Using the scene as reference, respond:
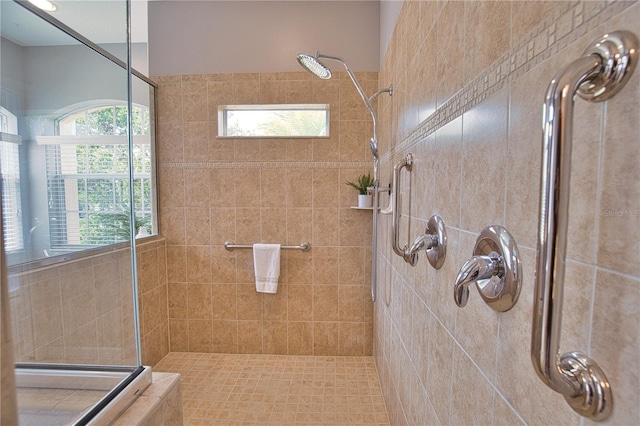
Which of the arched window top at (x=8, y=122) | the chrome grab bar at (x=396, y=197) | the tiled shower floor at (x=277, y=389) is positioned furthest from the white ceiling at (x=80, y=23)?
the tiled shower floor at (x=277, y=389)

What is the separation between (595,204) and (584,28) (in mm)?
255

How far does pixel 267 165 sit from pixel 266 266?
0.81 m

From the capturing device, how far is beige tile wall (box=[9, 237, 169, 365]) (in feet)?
3.38

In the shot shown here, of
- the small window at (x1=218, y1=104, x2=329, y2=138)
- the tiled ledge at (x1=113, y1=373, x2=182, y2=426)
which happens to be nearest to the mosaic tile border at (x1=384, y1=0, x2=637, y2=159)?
the tiled ledge at (x1=113, y1=373, x2=182, y2=426)

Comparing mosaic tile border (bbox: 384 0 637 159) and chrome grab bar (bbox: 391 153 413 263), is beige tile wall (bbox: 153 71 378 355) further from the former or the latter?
mosaic tile border (bbox: 384 0 637 159)

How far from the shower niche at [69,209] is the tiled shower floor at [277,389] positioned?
0.88 meters

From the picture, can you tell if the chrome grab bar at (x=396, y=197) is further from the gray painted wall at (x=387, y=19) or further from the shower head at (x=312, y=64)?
the gray painted wall at (x=387, y=19)

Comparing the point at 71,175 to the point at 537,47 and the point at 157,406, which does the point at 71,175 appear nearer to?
the point at 157,406

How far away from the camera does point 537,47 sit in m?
0.49

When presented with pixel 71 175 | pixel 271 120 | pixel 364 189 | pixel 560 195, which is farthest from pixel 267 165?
pixel 560 195

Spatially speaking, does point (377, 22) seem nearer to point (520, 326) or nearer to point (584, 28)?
point (584, 28)

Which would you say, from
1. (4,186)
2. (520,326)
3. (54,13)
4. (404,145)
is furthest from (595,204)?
(54,13)

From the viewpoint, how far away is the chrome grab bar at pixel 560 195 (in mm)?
329

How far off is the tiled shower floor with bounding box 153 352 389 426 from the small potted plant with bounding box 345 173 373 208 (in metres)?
1.28
